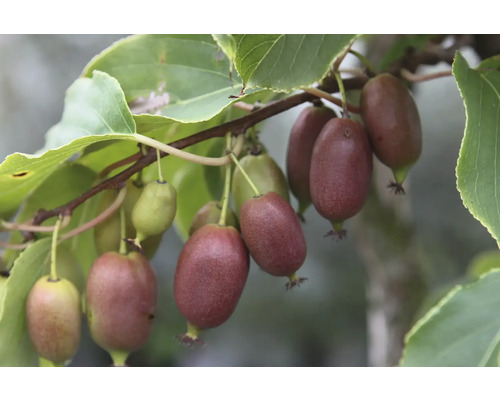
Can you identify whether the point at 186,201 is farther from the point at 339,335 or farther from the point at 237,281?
the point at 339,335

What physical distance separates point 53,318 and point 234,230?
6.8 inches

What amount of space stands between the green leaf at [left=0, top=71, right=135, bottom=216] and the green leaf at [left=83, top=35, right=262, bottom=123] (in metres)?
0.06

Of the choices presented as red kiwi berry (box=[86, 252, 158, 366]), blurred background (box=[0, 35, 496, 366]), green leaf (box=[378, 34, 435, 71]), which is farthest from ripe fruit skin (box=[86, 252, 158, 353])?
blurred background (box=[0, 35, 496, 366])

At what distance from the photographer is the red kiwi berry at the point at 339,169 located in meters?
0.54

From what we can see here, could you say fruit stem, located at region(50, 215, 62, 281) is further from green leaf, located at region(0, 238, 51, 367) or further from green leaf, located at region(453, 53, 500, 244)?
green leaf, located at region(453, 53, 500, 244)

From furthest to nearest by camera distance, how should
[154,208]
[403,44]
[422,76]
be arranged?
1. [403,44]
2. [422,76]
3. [154,208]

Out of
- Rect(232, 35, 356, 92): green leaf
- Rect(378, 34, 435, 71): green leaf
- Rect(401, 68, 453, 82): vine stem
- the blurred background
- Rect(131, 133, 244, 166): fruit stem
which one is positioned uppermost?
Rect(378, 34, 435, 71): green leaf

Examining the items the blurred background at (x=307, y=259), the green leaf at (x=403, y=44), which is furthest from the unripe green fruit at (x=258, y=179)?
the blurred background at (x=307, y=259)

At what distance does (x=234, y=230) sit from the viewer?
542 millimetres

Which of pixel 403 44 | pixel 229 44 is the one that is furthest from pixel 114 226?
pixel 403 44

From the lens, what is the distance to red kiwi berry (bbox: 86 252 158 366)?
56cm

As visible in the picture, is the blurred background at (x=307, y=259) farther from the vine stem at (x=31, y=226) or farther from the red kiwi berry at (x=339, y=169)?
the red kiwi berry at (x=339, y=169)

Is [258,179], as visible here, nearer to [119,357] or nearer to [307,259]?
[119,357]

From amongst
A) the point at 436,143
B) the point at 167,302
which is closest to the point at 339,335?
the point at 167,302
